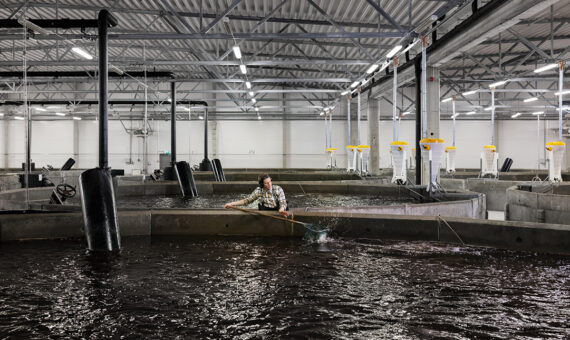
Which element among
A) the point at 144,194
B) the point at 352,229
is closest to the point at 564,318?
the point at 352,229

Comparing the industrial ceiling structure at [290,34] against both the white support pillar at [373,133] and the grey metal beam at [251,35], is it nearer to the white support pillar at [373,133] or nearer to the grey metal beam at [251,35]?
the grey metal beam at [251,35]

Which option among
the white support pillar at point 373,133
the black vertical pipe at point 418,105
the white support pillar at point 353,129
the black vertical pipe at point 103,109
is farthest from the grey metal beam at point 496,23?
the white support pillar at point 353,129

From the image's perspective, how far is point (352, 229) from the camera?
8430 millimetres

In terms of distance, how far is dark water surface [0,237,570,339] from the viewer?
401 centimetres

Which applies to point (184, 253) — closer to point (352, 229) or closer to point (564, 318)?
point (352, 229)

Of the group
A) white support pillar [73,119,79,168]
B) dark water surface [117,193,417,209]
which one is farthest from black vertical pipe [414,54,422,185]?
white support pillar [73,119,79,168]

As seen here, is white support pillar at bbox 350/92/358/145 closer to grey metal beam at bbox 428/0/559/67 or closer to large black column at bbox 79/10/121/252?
grey metal beam at bbox 428/0/559/67

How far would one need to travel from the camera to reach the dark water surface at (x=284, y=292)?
401 centimetres

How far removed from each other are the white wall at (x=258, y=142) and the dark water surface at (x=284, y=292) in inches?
1088

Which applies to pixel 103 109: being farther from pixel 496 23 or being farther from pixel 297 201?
pixel 496 23

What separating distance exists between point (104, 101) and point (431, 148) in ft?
27.3

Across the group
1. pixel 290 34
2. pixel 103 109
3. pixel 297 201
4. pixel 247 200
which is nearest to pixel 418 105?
pixel 290 34

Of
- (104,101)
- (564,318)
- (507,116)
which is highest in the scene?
(507,116)

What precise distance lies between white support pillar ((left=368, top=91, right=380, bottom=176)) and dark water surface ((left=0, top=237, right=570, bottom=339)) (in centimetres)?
1770
